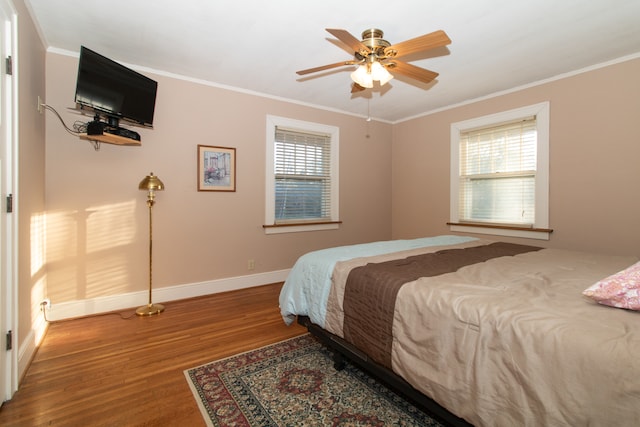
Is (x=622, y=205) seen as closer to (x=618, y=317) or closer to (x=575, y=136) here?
(x=575, y=136)

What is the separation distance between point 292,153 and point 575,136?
10.5ft

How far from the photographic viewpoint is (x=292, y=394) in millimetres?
1717

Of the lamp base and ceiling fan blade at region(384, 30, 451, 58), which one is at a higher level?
ceiling fan blade at region(384, 30, 451, 58)

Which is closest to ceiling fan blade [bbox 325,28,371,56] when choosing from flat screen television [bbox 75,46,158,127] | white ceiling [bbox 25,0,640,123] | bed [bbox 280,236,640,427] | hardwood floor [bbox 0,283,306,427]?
white ceiling [bbox 25,0,640,123]

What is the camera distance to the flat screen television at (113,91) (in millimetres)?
2305

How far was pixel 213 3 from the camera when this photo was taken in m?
2.08

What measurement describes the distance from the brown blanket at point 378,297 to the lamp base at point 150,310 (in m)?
2.10

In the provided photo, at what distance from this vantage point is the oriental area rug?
1.52m

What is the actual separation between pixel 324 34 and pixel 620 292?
247 cm

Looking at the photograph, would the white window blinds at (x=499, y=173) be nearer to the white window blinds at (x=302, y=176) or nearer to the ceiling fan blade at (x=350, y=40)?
the white window blinds at (x=302, y=176)

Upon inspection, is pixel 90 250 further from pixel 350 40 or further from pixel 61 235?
pixel 350 40

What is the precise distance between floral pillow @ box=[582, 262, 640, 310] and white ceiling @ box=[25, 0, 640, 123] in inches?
74.5

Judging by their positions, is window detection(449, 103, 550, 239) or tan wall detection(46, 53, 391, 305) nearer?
tan wall detection(46, 53, 391, 305)

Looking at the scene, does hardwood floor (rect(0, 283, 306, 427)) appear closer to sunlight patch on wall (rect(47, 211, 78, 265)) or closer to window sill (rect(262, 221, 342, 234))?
sunlight patch on wall (rect(47, 211, 78, 265))
